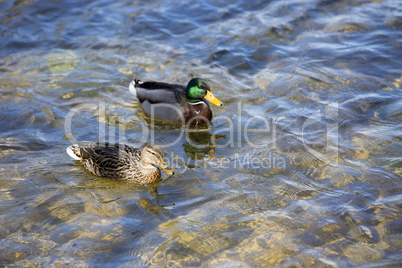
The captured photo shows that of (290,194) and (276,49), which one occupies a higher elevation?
(276,49)

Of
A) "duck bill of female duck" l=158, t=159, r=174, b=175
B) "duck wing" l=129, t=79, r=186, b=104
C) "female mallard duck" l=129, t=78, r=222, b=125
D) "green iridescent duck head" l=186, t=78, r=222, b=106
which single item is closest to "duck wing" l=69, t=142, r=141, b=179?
"duck bill of female duck" l=158, t=159, r=174, b=175

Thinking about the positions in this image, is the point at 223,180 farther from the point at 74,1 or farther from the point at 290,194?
the point at 74,1

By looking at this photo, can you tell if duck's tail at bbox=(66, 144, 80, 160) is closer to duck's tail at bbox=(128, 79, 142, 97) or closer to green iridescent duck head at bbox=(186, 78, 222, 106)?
duck's tail at bbox=(128, 79, 142, 97)

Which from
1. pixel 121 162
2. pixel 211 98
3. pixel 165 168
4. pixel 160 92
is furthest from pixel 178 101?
pixel 165 168

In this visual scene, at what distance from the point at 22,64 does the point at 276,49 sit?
18.0ft

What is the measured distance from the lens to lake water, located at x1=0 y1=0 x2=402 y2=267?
187 inches

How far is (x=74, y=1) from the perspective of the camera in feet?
39.2

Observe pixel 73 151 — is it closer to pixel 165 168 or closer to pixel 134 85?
pixel 165 168

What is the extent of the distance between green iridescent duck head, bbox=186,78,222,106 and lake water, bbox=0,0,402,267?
0.36 meters

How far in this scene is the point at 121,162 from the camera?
596cm

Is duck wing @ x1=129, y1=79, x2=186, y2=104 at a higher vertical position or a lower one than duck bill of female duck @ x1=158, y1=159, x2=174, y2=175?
higher

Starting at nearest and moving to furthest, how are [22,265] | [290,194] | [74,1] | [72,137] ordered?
[22,265], [290,194], [72,137], [74,1]

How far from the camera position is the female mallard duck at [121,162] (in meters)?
5.83

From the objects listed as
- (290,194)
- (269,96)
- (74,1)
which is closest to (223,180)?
(290,194)
